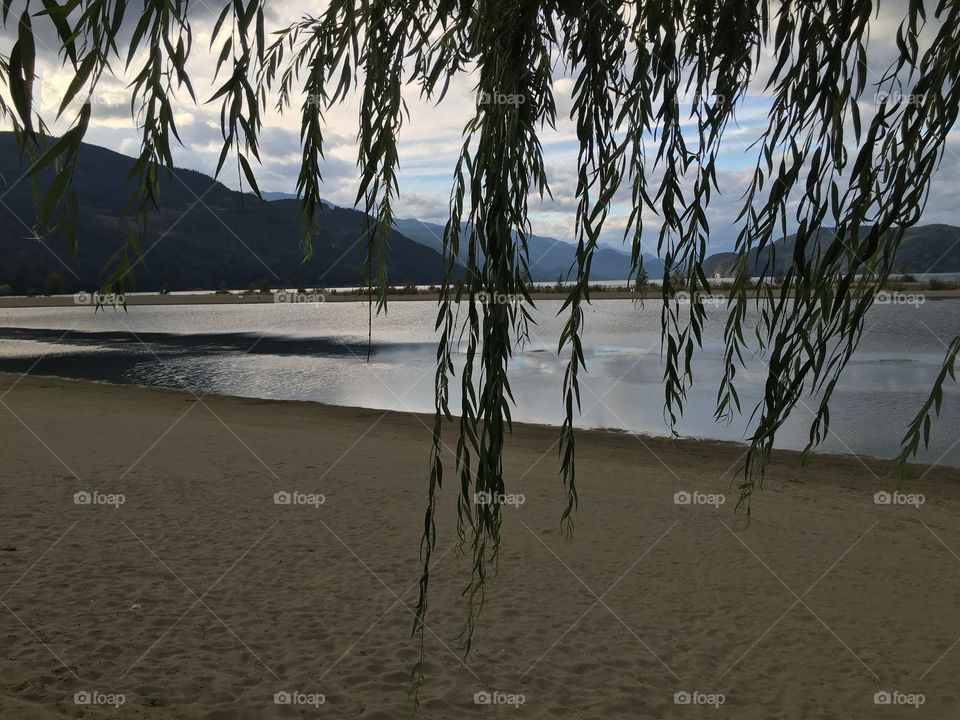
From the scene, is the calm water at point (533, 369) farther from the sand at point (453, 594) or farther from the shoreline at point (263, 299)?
the shoreline at point (263, 299)

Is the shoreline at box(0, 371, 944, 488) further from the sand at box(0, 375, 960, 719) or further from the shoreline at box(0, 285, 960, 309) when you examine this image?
the shoreline at box(0, 285, 960, 309)

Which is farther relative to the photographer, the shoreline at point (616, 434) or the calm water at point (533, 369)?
the calm water at point (533, 369)

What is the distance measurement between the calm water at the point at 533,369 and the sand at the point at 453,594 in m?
3.32

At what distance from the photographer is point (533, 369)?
18016mm

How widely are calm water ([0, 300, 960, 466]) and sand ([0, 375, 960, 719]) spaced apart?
3.32m

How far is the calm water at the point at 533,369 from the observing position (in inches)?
481

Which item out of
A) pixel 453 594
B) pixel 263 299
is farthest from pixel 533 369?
pixel 263 299

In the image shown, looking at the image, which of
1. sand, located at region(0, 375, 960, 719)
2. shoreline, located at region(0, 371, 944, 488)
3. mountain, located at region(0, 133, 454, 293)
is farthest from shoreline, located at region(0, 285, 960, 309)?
sand, located at region(0, 375, 960, 719)

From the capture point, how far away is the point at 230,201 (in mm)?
134250

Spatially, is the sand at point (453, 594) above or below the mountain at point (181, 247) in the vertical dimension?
below

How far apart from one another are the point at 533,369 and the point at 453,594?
1311cm

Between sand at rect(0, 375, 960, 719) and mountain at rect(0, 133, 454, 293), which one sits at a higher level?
mountain at rect(0, 133, 454, 293)

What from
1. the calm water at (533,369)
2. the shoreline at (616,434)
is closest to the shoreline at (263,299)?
the calm water at (533,369)

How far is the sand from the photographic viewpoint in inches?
149
